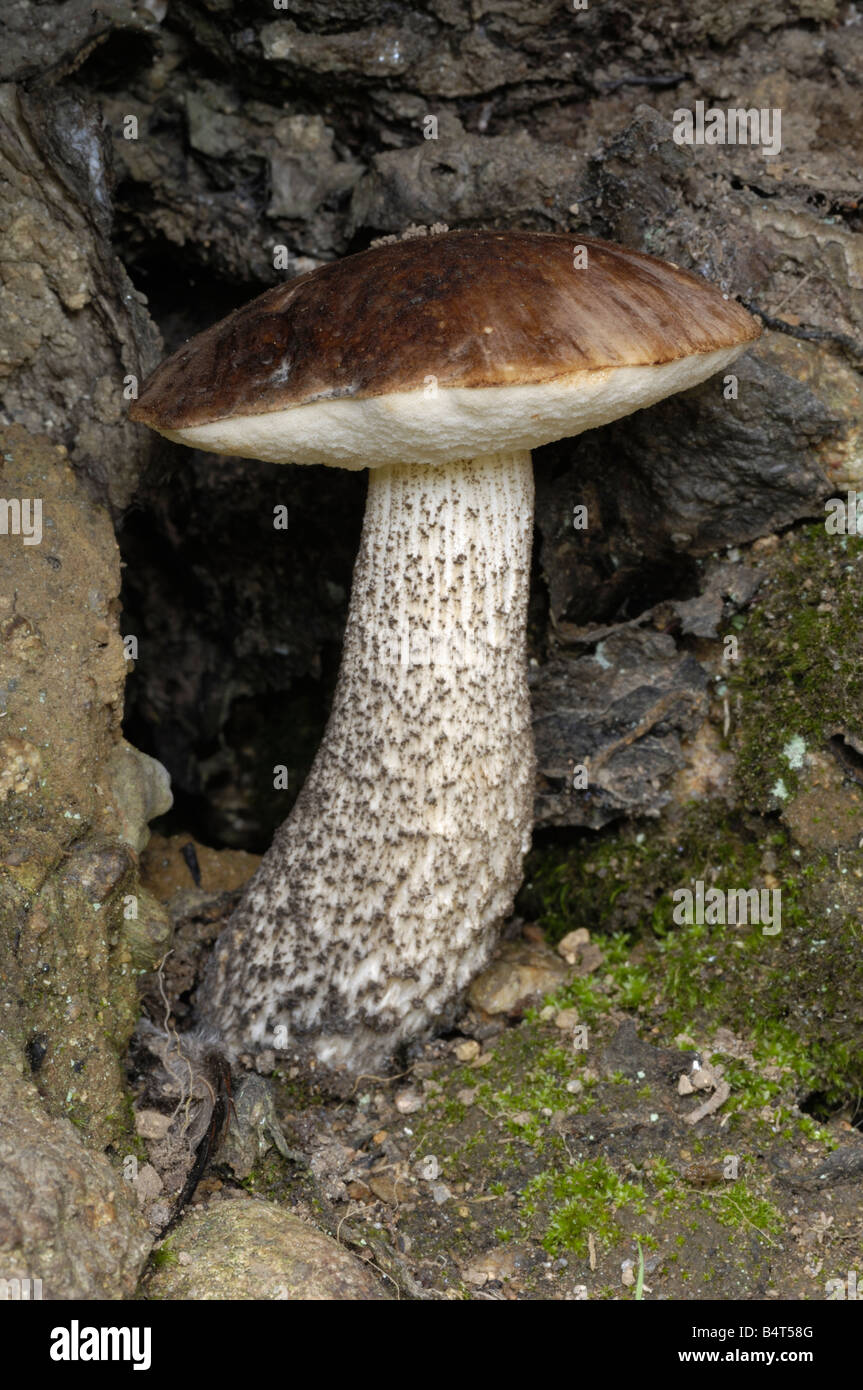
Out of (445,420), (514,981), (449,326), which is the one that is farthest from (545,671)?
(449,326)

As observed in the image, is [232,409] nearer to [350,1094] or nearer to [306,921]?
[306,921]

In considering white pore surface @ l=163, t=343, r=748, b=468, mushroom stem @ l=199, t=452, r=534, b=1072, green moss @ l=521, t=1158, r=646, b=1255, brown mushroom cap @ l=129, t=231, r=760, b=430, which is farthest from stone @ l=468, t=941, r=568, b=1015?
brown mushroom cap @ l=129, t=231, r=760, b=430

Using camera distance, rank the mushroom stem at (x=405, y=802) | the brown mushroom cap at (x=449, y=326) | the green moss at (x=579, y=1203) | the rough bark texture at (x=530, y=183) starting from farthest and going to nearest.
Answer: the rough bark texture at (x=530, y=183) < the mushroom stem at (x=405, y=802) < the green moss at (x=579, y=1203) < the brown mushroom cap at (x=449, y=326)

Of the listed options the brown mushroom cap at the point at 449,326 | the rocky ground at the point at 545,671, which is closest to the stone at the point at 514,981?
the rocky ground at the point at 545,671

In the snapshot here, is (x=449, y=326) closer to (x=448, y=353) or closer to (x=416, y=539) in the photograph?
(x=448, y=353)

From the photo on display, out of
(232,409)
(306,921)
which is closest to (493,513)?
(232,409)

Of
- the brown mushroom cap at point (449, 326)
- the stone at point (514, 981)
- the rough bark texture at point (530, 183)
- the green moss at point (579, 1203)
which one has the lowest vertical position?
the green moss at point (579, 1203)

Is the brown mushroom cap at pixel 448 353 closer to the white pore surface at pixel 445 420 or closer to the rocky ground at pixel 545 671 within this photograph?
the white pore surface at pixel 445 420
